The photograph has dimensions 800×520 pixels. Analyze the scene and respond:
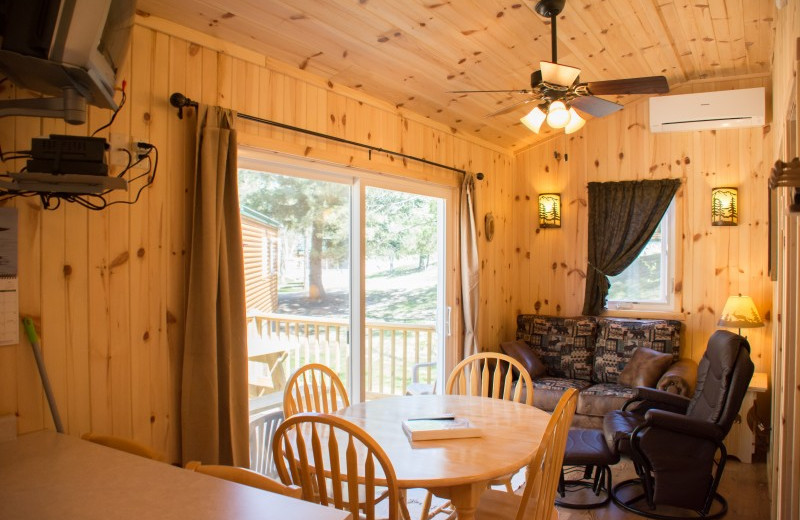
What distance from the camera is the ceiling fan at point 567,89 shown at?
2760 mm

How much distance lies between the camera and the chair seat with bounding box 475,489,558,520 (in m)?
2.17

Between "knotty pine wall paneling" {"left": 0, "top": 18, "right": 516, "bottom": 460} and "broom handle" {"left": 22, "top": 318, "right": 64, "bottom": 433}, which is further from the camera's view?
"knotty pine wall paneling" {"left": 0, "top": 18, "right": 516, "bottom": 460}

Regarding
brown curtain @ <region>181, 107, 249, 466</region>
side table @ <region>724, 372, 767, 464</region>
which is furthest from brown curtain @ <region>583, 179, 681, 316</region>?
brown curtain @ <region>181, 107, 249, 466</region>

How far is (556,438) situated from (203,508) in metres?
1.15

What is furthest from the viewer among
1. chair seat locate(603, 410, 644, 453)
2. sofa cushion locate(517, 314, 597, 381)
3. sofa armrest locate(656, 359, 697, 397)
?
sofa cushion locate(517, 314, 597, 381)

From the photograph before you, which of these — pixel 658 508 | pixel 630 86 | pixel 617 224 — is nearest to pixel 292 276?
pixel 630 86

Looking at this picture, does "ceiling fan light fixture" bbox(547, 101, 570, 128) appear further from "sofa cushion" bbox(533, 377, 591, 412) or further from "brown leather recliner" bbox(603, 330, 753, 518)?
"sofa cushion" bbox(533, 377, 591, 412)

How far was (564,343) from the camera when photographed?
4965 millimetres

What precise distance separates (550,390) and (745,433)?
1.40 m

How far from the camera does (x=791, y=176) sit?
1.22 meters

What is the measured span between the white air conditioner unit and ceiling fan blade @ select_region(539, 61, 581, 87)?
2286mm

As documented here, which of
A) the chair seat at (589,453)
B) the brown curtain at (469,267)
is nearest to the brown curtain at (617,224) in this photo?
the brown curtain at (469,267)

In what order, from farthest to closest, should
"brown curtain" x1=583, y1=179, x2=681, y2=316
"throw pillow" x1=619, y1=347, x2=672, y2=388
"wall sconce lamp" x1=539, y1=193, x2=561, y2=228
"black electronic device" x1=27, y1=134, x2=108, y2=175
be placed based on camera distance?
1. "wall sconce lamp" x1=539, y1=193, x2=561, y2=228
2. "brown curtain" x1=583, y1=179, x2=681, y2=316
3. "throw pillow" x1=619, y1=347, x2=672, y2=388
4. "black electronic device" x1=27, y1=134, x2=108, y2=175

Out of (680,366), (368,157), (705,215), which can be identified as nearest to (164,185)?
(368,157)
